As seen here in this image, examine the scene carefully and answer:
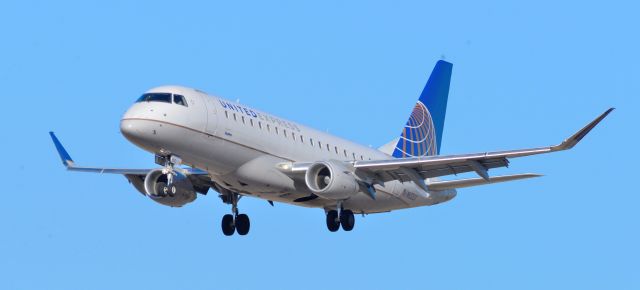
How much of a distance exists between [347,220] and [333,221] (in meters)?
0.55

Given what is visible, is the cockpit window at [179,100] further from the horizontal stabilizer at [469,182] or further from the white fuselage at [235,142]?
the horizontal stabilizer at [469,182]

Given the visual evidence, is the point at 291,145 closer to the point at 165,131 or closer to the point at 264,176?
the point at 264,176

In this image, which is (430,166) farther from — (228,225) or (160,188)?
(160,188)

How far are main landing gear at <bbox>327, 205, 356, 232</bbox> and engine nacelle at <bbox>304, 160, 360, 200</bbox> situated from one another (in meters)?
2.13

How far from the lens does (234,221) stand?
161 feet

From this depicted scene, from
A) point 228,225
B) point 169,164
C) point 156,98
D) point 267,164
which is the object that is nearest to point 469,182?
point 267,164

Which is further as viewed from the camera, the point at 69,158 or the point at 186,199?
the point at 69,158

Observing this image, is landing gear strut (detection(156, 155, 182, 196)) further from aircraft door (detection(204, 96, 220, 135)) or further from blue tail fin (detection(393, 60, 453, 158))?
blue tail fin (detection(393, 60, 453, 158))

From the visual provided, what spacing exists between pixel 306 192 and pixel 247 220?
393cm

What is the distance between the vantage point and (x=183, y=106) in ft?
138

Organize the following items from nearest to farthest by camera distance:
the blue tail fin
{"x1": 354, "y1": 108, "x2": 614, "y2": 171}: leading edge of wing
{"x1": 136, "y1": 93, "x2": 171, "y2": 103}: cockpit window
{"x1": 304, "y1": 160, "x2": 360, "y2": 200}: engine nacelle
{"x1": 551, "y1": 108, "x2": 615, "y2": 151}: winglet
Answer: {"x1": 551, "y1": 108, "x2": 615, "y2": 151}: winglet < {"x1": 354, "y1": 108, "x2": 614, "y2": 171}: leading edge of wing < {"x1": 136, "y1": 93, "x2": 171, "y2": 103}: cockpit window < {"x1": 304, "y1": 160, "x2": 360, "y2": 200}: engine nacelle < the blue tail fin

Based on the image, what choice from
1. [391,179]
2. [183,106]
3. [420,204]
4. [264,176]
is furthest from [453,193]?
[183,106]

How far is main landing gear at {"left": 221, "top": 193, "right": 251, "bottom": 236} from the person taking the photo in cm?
4884

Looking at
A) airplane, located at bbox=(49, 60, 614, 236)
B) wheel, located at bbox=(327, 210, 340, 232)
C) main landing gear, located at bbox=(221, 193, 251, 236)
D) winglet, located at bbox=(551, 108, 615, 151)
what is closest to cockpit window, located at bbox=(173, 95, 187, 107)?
airplane, located at bbox=(49, 60, 614, 236)
